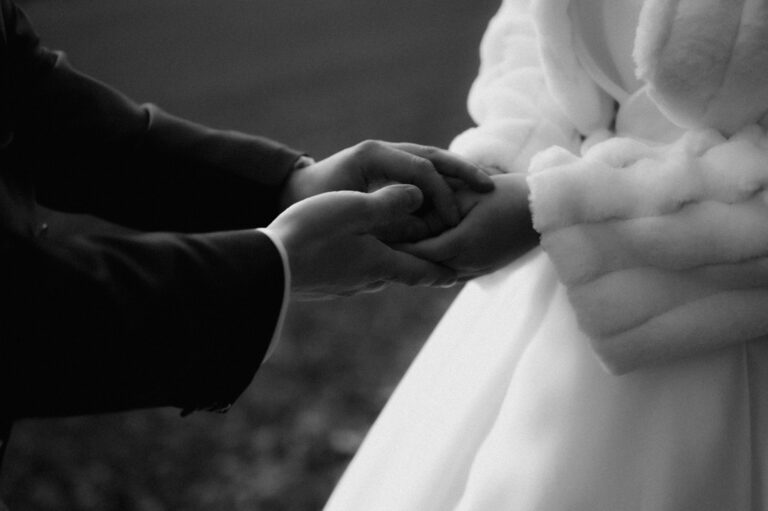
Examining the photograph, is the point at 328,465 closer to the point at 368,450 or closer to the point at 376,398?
the point at 376,398

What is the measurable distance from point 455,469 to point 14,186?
45cm

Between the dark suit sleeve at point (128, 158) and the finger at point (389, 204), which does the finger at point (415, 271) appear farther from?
the dark suit sleeve at point (128, 158)

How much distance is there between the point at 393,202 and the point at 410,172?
8cm

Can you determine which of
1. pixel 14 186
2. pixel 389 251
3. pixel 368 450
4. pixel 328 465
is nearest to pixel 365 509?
pixel 368 450

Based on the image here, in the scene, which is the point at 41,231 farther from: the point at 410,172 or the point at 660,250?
the point at 660,250

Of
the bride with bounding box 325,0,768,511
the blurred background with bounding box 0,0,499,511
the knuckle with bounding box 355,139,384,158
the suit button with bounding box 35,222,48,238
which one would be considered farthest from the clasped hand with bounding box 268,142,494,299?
the blurred background with bounding box 0,0,499,511

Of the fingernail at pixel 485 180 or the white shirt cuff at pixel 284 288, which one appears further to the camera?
the fingernail at pixel 485 180

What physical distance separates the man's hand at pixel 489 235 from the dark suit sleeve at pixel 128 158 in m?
0.19

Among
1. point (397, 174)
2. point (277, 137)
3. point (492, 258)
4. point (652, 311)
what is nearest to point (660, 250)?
point (652, 311)

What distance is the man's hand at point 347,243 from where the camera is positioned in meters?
0.73

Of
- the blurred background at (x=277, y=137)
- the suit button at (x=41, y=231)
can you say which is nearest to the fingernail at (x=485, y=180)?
the suit button at (x=41, y=231)

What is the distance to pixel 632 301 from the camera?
0.72 metres

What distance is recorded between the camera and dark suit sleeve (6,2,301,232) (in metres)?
0.88

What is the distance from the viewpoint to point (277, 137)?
116 inches
